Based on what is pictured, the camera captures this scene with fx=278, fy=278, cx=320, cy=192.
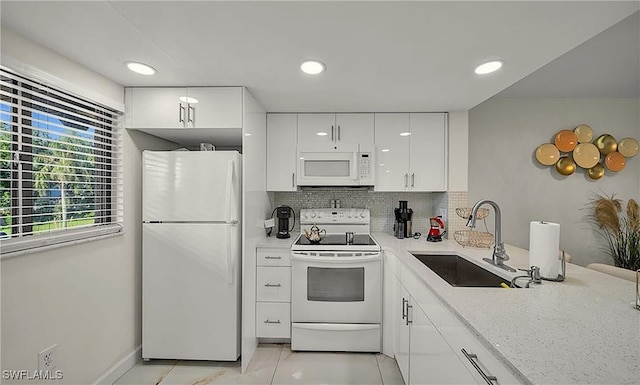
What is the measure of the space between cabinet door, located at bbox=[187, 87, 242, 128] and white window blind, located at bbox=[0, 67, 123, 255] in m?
0.56

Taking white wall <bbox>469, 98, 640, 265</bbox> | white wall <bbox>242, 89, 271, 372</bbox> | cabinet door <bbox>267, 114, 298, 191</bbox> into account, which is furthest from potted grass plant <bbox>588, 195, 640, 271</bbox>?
white wall <bbox>242, 89, 271, 372</bbox>

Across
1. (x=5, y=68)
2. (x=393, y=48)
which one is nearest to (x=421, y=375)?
(x=393, y=48)

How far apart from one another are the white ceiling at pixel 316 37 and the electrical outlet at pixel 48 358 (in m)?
1.65

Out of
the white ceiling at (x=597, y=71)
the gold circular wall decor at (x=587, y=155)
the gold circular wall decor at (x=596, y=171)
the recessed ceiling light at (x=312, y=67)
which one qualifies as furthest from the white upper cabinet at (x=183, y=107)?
the gold circular wall decor at (x=596, y=171)

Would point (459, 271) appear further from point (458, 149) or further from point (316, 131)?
point (316, 131)

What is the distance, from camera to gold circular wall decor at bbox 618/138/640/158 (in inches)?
121

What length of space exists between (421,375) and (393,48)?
1797 mm

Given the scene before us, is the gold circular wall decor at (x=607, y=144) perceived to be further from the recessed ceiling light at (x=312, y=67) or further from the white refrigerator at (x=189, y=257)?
the white refrigerator at (x=189, y=257)

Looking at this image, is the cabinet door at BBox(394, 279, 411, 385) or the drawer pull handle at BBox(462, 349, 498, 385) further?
the cabinet door at BBox(394, 279, 411, 385)

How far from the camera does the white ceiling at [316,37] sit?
117cm

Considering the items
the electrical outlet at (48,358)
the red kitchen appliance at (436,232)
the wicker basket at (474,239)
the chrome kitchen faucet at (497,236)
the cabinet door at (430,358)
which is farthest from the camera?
the red kitchen appliance at (436,232)

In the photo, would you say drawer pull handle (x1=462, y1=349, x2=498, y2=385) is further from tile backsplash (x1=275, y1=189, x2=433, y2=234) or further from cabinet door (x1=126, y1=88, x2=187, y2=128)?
cabinet door (x1=126, y1=88, x2=187, y2=128)

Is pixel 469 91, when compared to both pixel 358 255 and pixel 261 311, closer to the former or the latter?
pixel 358 255

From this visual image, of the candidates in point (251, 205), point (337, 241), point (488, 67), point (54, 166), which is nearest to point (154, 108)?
point (54, 166)
